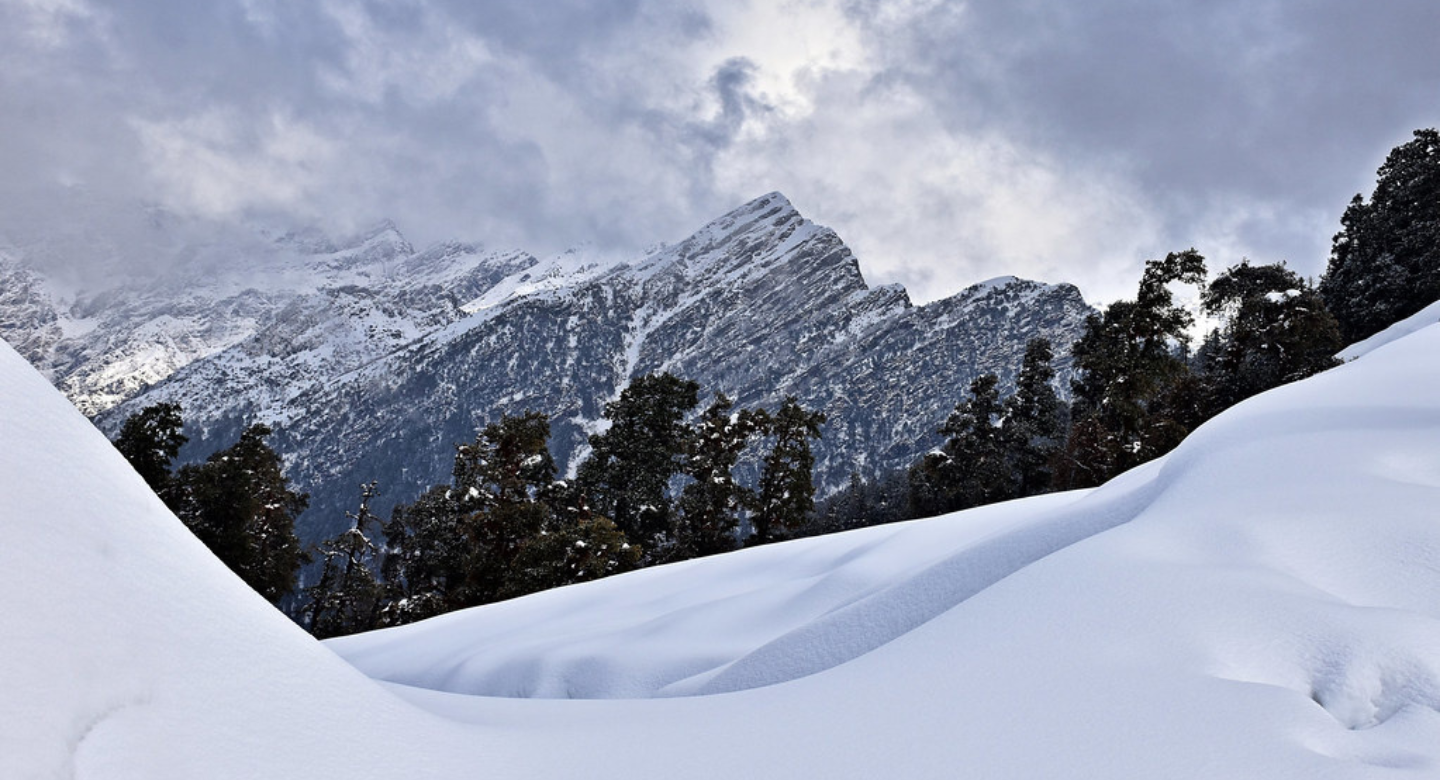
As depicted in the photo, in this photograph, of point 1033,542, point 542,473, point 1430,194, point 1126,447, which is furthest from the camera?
point 1430,194

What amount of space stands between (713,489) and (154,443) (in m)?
18.9

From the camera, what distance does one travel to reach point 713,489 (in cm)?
2345

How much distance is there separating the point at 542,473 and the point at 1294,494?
20.7m

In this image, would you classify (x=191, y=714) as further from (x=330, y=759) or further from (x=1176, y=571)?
(x=1176, y=571)

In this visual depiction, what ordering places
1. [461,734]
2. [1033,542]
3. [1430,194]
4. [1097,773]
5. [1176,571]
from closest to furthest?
1. [1097,773]
2. [461,734]
3. [1176,571]
4. [1033,542]
5. [1430,194]

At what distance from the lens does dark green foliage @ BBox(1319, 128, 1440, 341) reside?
27875mm

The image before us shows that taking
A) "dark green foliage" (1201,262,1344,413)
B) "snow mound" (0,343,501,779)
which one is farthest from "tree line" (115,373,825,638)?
"snow mound" (0,343,501,779)

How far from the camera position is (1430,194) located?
2945 cm

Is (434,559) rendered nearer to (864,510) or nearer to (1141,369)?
(1141,369)

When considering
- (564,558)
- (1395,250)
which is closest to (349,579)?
(564,558)

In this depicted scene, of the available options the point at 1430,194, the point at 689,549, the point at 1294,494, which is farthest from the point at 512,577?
the point at 1430,194

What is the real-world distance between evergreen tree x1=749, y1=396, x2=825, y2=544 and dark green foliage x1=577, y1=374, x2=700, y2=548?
9.72ft

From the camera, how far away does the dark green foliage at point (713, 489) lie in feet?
76.7

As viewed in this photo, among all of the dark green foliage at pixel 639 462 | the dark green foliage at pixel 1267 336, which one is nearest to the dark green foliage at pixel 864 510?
the dark green foliage at pixel 639 462
